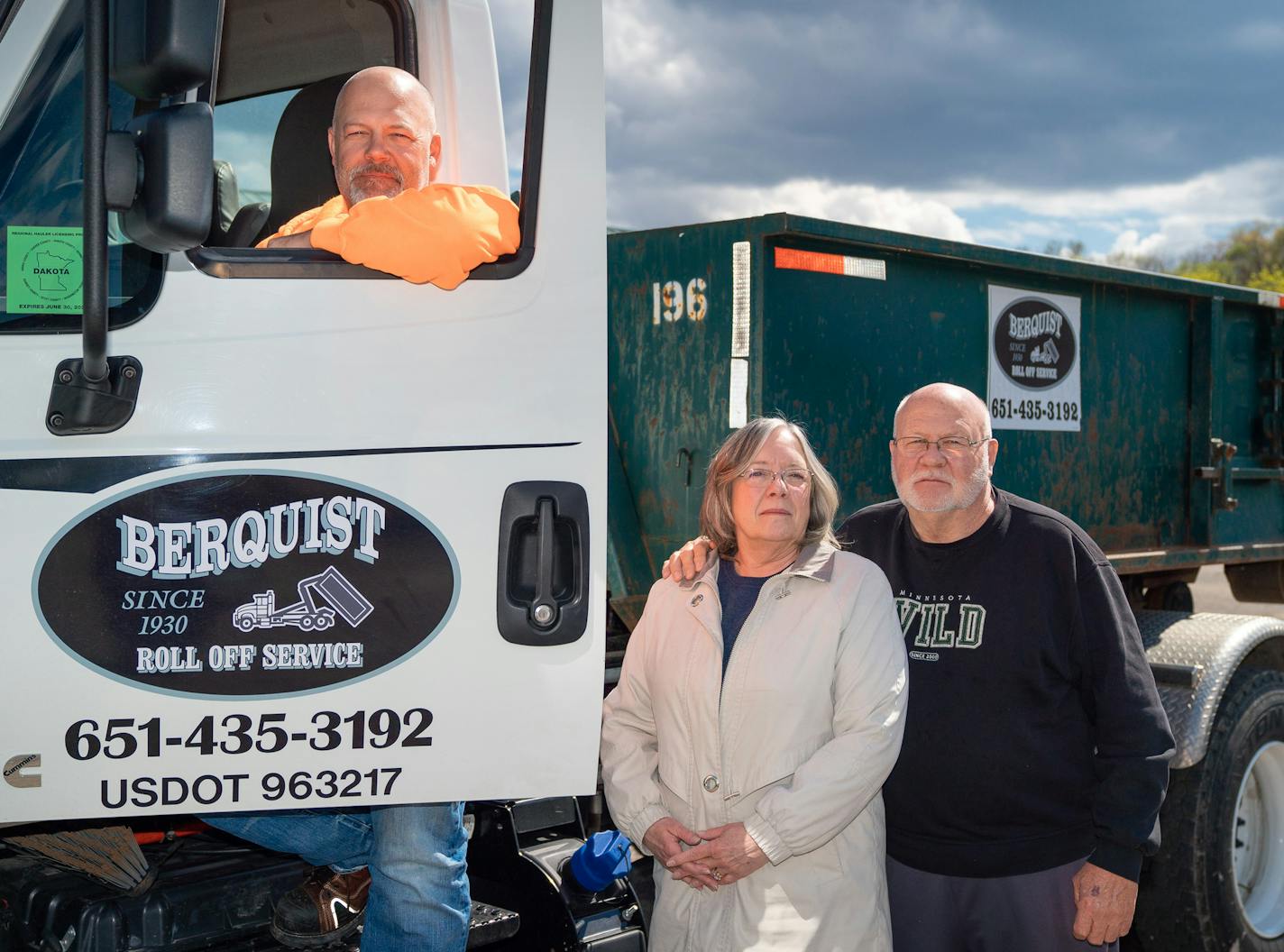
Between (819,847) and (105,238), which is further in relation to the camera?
(819,847)

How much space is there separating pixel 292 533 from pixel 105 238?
0.55m

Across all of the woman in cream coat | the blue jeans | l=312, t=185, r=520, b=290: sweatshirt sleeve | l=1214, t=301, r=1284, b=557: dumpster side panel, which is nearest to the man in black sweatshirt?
the woman in cream coat

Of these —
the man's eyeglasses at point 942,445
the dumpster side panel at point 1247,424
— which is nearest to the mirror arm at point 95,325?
the man's eyeglasses at point 942,445

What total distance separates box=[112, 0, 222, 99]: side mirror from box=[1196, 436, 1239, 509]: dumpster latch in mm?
4198

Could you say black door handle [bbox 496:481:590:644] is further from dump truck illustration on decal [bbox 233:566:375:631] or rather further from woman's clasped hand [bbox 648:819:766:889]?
woman's clasped hand [bbox 648:819:766:889]

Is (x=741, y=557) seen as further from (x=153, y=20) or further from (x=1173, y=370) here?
(x=1173, y=370)

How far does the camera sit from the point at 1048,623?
272cm

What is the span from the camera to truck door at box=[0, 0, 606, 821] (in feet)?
6.66

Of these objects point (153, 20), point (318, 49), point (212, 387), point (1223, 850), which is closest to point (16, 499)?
point (212, 387)

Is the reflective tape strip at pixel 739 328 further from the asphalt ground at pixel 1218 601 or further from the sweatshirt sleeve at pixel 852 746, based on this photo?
the asphalt ground at pixel 1218 601

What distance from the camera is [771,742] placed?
8.24 feet

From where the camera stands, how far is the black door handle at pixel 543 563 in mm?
2170

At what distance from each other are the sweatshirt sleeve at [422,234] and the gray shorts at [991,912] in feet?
5.57

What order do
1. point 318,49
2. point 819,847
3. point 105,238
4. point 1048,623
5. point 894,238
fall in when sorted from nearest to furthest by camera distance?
point 105,238
point 819,847
point 1048,623
point 318,49
point 894,238
